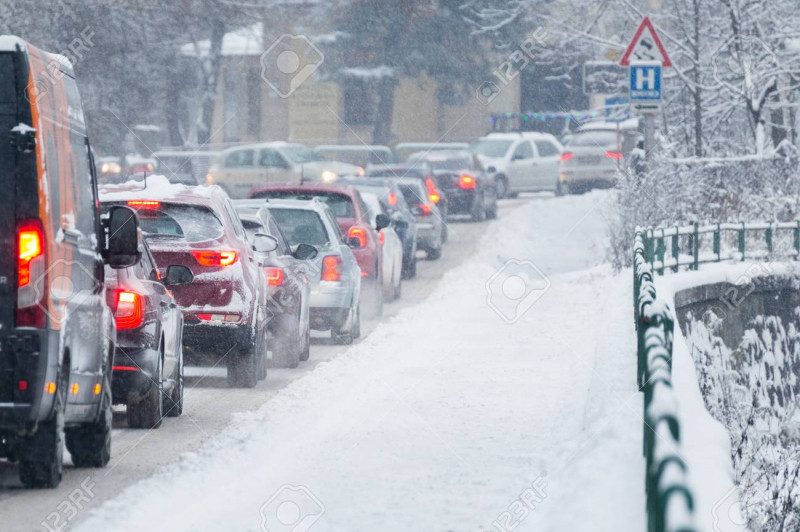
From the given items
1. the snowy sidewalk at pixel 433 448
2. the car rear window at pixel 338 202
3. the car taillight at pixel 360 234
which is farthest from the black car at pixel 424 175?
the snowy sidewalk at pixel 433 448

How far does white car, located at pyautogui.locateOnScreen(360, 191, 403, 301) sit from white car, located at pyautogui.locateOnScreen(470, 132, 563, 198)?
74.6ft

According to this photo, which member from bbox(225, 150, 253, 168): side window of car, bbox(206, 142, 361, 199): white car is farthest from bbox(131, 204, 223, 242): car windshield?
bbox(225, 150, 253, 168): side window of car

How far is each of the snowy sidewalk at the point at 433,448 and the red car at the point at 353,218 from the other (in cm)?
178

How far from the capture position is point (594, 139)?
45.3 meters

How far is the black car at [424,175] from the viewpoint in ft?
107

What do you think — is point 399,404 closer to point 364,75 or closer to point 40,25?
point 40,25

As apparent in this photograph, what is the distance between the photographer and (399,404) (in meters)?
11.6

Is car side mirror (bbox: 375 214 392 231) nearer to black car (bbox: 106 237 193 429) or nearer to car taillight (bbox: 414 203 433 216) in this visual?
black car (bbox: 106 237 193 429)

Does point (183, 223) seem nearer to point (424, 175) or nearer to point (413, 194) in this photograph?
point (413, 194)

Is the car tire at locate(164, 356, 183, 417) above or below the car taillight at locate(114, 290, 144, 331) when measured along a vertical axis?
below

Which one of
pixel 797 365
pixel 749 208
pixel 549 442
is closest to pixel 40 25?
pixel 749 208

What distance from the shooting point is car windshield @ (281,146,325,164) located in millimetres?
41844

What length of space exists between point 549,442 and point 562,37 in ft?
75.7

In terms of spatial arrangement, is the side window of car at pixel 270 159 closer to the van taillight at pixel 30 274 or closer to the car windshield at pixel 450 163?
the car windshield at pixel 450 163
